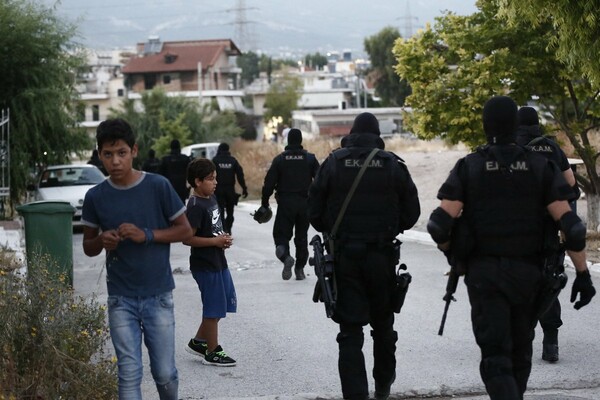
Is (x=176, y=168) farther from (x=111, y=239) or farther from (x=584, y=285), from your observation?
(x=584, y=285)

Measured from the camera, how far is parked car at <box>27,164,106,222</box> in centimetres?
2467

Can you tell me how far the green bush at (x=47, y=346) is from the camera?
6.75m

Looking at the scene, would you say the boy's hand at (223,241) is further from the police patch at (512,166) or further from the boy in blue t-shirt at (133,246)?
the police patch at (512,166)

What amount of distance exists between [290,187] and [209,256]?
532cm

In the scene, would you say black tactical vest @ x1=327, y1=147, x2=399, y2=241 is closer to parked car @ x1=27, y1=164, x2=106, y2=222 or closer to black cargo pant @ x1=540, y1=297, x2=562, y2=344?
black cargo pant @ x1=540, y1=297, x2=562, y2=344

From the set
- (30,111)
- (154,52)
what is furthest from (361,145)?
(154,52)

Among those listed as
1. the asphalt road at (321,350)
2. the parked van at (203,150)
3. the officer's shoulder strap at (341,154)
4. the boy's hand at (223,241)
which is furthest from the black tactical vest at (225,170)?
the parked van at (203,150)

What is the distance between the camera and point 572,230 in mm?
6457

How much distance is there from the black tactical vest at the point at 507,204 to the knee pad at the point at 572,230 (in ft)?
0.52

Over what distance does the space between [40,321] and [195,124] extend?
201 ft

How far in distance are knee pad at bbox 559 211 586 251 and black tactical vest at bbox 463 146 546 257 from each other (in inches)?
6.2

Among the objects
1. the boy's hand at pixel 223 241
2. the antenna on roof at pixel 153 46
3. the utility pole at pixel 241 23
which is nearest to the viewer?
the boy's hand at pixel 223 241

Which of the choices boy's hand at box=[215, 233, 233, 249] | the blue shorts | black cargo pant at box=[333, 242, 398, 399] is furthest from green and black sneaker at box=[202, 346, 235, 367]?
black cargo pant at box=[333, 242, 398, 399]

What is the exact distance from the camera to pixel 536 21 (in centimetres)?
1366
